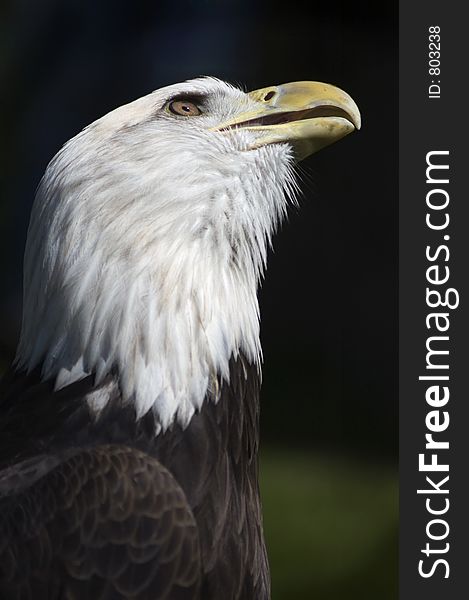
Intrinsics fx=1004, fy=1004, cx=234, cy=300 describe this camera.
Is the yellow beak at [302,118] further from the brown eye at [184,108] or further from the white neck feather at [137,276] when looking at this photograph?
the white neck feather at [137,276]

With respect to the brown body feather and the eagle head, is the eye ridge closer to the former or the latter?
the eagle head

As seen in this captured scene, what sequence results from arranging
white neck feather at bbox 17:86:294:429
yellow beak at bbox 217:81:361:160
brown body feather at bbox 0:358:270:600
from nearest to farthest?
brown body feather at bbox 0:358:270:600 → white neck feather at bbox 17:86:294:429 → yellow beak at bbox 217:81:361:160

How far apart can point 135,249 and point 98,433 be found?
41cm

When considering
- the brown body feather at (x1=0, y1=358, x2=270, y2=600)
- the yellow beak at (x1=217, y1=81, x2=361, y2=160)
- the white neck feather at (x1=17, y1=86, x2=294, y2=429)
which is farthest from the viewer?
the yellow beak at (x1=217, y1=81, x2=361, y2=160)

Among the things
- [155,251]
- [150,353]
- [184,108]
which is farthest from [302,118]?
[150,353]

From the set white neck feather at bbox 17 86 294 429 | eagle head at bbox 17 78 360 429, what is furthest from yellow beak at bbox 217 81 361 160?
white neck feather at bbox 17 86 294 429

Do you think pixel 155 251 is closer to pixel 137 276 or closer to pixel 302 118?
pixel 137 276

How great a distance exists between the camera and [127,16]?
19.2ft

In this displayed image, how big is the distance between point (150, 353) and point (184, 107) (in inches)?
25.1

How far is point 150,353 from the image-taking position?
216cm

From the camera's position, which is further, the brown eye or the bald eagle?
the brown eye

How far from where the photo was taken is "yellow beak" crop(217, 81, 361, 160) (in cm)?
236

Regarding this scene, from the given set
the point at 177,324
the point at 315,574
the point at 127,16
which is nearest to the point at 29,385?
the point at 177,324

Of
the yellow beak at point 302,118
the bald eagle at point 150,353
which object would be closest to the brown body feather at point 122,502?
the bald eagle at point 150,353
